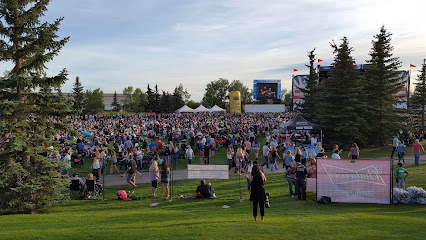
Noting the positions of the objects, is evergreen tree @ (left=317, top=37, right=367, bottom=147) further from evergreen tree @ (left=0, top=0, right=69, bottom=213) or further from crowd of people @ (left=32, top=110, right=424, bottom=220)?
evergreen tree @ (left=0, top=0, right=69, bottom=213)

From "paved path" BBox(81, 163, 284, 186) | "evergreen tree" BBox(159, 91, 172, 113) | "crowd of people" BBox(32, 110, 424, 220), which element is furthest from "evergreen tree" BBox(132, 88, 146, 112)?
"paved path" BBox(81, 163, 284, 186)

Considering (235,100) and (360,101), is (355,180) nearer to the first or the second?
(360,101)

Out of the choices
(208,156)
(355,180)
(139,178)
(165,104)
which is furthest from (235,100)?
(355,180)

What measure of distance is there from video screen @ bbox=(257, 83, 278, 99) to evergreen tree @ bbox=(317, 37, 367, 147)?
51659 millimetres

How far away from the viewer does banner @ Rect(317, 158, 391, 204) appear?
38.8 feet

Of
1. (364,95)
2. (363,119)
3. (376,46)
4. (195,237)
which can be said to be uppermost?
(376,46)

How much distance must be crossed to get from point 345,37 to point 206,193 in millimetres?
20957

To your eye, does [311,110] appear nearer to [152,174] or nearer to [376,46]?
[376,46]

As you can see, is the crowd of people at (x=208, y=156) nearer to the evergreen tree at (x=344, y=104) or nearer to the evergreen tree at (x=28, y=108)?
the evergreen tree at (x=28, y=108)

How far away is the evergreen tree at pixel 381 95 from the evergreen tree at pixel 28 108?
25555 millimetres

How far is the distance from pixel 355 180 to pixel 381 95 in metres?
20.8

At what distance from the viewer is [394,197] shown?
39.4 feet

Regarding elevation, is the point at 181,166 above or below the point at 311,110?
below

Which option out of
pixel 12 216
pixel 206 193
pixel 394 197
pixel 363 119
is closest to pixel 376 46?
pixel 363 119
